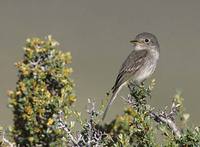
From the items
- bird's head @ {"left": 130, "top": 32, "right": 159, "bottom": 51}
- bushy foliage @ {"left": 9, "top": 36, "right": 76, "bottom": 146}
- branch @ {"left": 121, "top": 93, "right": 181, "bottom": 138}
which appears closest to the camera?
branch @ {"left": 121, "top": 93, "right": 181, "bottom": 138}

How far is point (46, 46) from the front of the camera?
368 inches

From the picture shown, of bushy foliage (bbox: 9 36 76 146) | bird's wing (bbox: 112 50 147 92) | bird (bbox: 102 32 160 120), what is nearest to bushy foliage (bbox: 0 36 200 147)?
bushy foliage (bbox: 9 36 76 146)

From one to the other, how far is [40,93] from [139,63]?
4844 mm

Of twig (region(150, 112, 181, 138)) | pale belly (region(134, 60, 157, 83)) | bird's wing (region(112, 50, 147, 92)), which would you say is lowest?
pale belly (region(134, 60, 157, 83))

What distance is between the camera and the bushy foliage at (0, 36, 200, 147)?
7027mm

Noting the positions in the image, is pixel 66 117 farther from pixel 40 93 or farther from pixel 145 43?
pixel 145 43

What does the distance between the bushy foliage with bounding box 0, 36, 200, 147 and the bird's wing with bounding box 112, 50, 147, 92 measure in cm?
312

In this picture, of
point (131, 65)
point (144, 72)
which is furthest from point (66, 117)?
point (144, 72)

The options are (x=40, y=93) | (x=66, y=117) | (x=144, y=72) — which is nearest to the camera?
(x=66, y=117)

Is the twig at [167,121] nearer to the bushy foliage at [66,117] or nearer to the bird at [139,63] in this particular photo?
the bushy foliage at [66,117]

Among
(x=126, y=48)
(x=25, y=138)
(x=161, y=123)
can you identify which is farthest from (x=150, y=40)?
(x=126, y=48)

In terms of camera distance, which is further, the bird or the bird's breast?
the bird's breast

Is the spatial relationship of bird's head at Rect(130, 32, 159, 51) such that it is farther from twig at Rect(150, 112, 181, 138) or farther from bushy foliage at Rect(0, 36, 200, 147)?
twig at Rect(150, 112, 181, 138)

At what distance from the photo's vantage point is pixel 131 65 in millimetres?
12992
